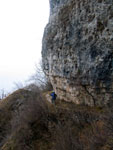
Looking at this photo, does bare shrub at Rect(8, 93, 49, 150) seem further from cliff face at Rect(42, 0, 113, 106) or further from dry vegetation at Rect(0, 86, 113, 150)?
cliff face at Rect(42, 0, 113, 106)

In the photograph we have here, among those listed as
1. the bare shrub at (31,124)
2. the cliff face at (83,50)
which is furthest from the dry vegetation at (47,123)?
the cliff face at (83,50)

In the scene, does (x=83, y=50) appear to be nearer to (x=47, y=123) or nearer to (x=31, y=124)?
(x=47, y=123)

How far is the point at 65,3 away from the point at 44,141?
8.89m

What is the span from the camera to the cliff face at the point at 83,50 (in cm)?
557

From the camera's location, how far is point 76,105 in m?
7.42

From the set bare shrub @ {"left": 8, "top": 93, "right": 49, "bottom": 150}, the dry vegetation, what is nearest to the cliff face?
the dry vegetation

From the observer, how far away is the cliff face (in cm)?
557

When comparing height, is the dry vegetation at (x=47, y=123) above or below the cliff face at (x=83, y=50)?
below

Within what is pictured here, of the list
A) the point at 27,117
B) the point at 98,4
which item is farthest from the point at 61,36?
the point at 27,117

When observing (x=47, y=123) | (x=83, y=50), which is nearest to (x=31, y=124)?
(x=47, y=123)

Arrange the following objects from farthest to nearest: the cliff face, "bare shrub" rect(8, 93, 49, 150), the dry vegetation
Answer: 1. "bare shrub" rect(8, 93, 49, 150)
2. the dry vegetation
3. the cliff face

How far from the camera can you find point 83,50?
6.32 meters

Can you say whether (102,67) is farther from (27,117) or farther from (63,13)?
(27,117)

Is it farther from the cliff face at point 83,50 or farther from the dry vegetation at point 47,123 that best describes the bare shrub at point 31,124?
the cliff face at point 83,50
